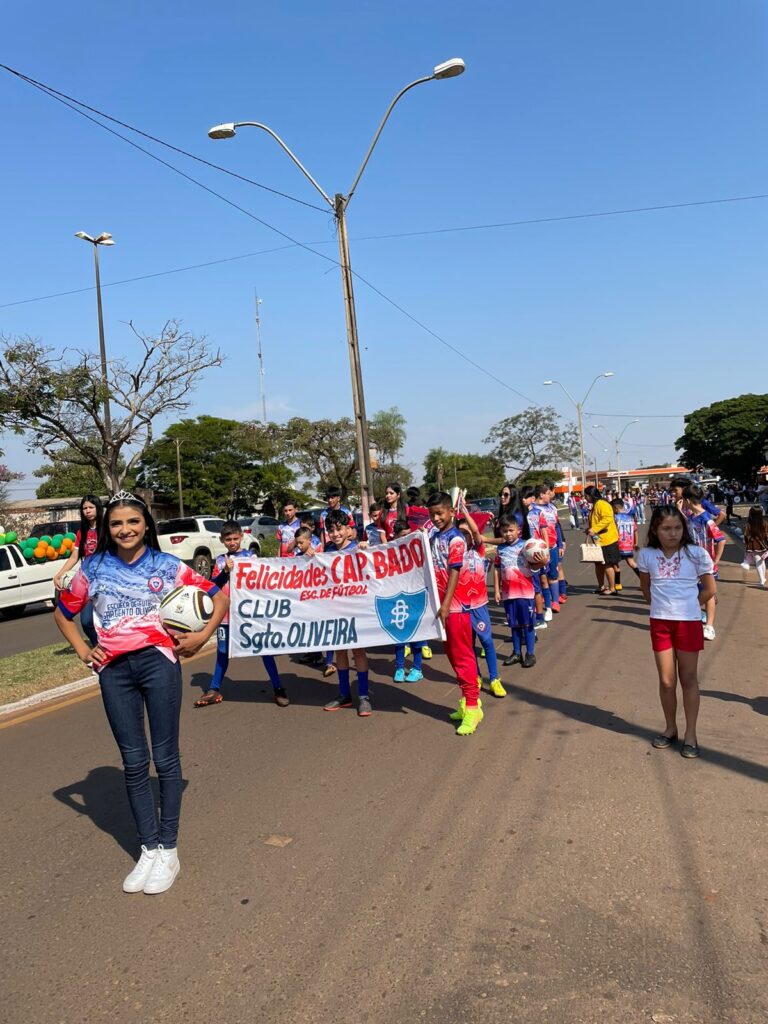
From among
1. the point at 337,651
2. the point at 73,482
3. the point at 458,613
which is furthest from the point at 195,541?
the point at 73,482

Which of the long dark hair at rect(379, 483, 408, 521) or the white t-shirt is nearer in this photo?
the white t-shirt

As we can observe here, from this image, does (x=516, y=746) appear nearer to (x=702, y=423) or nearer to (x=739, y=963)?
(x=739, y=963)

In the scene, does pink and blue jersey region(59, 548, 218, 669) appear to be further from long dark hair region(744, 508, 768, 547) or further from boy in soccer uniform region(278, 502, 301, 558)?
long dark hair region(744, 508, 768, 547)

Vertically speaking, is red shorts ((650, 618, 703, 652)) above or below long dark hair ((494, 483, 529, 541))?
below

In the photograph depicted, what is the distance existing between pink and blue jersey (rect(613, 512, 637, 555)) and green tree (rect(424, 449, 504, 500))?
199 ft

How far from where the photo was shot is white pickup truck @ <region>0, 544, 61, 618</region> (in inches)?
695

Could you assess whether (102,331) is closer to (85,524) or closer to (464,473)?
(85,524)

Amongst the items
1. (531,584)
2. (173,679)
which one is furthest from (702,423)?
(173,679)

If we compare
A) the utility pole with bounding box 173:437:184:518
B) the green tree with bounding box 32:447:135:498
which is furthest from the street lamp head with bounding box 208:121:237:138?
the green tree with bounding box 32:447:135:498

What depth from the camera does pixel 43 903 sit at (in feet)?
12.1

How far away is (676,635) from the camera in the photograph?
Result: 5.14 metres

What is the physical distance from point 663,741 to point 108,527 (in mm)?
3889

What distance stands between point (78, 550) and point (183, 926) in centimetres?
511

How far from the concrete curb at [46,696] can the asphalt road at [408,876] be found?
3.75 ft
